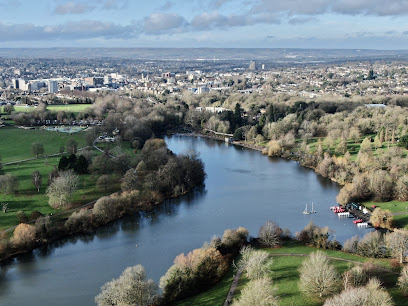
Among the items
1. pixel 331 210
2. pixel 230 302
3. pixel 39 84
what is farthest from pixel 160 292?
pixel 39 84

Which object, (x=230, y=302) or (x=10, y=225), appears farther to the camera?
(x=10, y=225)

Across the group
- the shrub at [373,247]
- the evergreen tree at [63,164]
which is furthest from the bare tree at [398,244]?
the evergreen tree at [63,164]

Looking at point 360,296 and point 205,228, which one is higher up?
point 360,296

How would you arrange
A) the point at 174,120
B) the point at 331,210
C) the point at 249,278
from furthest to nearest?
the point at 174,120 < the point at 331,210 < the point at 249,278

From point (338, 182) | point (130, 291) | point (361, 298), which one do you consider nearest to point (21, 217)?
point (130, 291)

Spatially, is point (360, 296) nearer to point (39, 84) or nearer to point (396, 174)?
point (396, 174)

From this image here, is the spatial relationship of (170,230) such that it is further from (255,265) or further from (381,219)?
(381,219)

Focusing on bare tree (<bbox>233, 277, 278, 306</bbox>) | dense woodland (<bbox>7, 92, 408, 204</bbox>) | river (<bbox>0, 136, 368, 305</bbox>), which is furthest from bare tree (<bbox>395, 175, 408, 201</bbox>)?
bare tree (<bbox>233, 277, 278, 306</bbox>)
